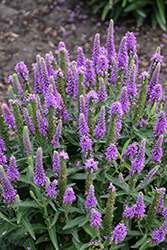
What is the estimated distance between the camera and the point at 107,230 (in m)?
3.34

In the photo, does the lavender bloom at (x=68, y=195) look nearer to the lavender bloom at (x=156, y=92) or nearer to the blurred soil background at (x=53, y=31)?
the lavender bloom at (x=156, y=92)

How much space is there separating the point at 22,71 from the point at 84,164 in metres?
1.68

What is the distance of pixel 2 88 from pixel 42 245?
20.8ft

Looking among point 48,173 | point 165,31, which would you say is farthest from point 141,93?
point 165,31

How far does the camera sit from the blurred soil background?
1039 centimetres

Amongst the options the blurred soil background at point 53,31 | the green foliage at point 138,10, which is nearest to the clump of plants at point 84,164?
the blurred soil background at point 53,31

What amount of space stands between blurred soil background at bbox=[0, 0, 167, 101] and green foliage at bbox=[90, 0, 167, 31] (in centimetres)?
32

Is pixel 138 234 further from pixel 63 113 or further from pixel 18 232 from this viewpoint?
pixel 63 113

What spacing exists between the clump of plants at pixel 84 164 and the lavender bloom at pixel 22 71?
0.02 meters

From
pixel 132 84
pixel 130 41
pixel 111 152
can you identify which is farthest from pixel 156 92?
pixel 111 152

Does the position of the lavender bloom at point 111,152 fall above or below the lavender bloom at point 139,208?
above

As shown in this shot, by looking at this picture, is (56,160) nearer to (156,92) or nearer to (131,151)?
(131,151)

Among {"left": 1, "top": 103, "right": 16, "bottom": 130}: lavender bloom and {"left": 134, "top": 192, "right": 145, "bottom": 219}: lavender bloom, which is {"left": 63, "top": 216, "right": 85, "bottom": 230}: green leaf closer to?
{"left": 134, "top": 192, "right": 145, "bottom": 219}: lavender bloom

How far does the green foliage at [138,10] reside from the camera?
1045cm
